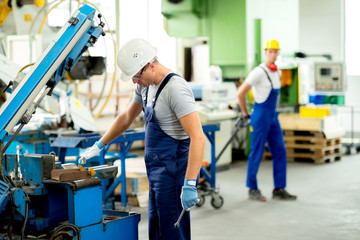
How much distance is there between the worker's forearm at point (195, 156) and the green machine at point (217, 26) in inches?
256

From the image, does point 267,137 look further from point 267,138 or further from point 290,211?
point 290,211

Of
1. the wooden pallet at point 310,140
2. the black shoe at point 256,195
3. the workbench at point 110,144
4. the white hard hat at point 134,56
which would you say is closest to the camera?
the white hard hat at point 134,56

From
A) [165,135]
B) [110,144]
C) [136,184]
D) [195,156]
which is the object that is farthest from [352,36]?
[195,156]

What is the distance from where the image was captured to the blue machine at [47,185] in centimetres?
352

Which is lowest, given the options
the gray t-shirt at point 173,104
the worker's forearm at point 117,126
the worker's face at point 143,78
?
the worker's forearm at point 117,126

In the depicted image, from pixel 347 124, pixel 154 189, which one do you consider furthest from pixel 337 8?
pixel 154 189

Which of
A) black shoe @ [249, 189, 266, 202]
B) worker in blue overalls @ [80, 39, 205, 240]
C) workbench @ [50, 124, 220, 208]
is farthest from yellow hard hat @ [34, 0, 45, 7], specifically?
worker in blue overalls @ [80, 39, 205, 240]

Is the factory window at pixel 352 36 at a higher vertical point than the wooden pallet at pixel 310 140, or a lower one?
higher

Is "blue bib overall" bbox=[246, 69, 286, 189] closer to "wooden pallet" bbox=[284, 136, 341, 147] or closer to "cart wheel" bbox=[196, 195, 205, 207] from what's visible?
"cart wheel" bbox=[196, 195, 205, 207]

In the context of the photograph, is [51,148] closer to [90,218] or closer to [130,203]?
[130,203]

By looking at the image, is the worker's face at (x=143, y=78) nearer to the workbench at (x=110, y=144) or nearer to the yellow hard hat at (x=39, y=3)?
the workbench at (x=110, y=144)

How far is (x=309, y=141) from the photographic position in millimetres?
9844

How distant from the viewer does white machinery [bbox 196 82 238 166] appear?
8.74 metres

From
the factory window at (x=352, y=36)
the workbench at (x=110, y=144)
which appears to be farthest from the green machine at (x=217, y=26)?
the factory window at (x=352, y=36)
